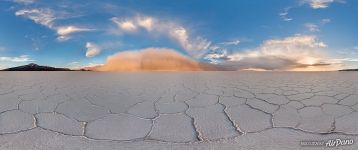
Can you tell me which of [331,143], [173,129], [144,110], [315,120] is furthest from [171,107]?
[331,143]

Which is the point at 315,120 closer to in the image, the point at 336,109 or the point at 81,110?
the point at 336,109

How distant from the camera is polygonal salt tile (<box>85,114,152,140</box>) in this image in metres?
1.29

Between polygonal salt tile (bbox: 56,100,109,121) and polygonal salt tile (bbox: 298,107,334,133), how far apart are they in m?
1.31

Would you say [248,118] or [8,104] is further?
[8,104]

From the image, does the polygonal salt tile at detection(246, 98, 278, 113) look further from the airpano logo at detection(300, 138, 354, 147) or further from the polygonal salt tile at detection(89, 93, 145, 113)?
the polygonal salt tile at detection(89, 93, 145, 113)

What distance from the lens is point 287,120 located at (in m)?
1.58

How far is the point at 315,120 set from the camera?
62.5 inches

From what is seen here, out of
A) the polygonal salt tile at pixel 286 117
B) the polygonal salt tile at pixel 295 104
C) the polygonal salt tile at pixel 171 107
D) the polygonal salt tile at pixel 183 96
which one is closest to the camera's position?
the polygonal salt tile at pixel 286 117

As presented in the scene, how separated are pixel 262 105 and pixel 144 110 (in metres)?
0.97

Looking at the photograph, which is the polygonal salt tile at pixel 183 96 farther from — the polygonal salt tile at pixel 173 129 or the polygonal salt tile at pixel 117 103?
the polygonal salt tile at pixel 173 129

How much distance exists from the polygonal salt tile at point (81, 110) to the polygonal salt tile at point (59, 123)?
0.08m

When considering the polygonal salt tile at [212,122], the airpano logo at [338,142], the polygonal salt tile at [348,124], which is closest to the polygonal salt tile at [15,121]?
the polygonal salt tile at [212,122]

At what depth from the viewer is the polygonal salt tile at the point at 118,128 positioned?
1.29 m

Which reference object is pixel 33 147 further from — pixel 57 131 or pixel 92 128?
pixel 92 128
